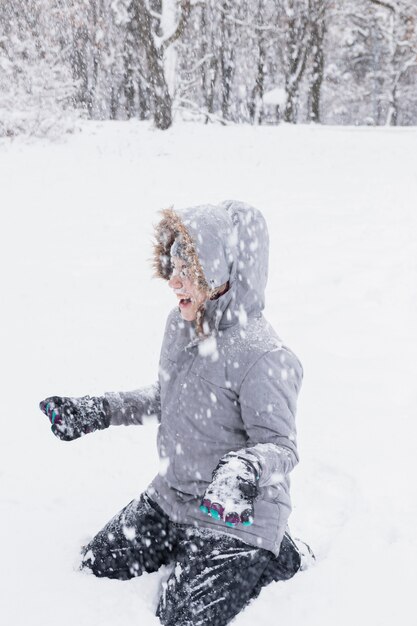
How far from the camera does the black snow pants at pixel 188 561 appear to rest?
257 cm

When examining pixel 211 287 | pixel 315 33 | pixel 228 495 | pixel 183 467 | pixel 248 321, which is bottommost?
pixel 183 467

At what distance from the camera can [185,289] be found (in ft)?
8.40

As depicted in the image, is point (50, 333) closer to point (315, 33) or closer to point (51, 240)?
point (51, 240)

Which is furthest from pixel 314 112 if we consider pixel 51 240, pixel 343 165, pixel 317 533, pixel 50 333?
pixel 317 533

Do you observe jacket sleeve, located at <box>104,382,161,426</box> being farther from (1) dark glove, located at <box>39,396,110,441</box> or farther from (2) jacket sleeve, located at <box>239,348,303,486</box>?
(2) jacket sleeve, located at <box>239,348,303,486</box>

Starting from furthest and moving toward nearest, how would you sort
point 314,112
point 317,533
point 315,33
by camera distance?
point 314,112 → point 315,33 → point 317,533

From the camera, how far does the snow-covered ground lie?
297 cm

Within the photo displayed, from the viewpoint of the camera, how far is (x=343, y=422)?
4.41 metres

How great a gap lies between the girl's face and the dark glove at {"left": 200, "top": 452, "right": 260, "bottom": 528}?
0.71m

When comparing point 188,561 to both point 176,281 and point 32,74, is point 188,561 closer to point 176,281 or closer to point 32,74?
point 176,281

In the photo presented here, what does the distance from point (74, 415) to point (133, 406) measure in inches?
→ 12.0

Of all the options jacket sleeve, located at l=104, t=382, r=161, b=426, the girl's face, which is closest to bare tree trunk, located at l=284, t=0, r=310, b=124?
jacket sleeve, located at l=104, t=382, r=161, b=426

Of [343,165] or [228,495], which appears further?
[343,165]

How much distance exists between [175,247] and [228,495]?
1058mm
